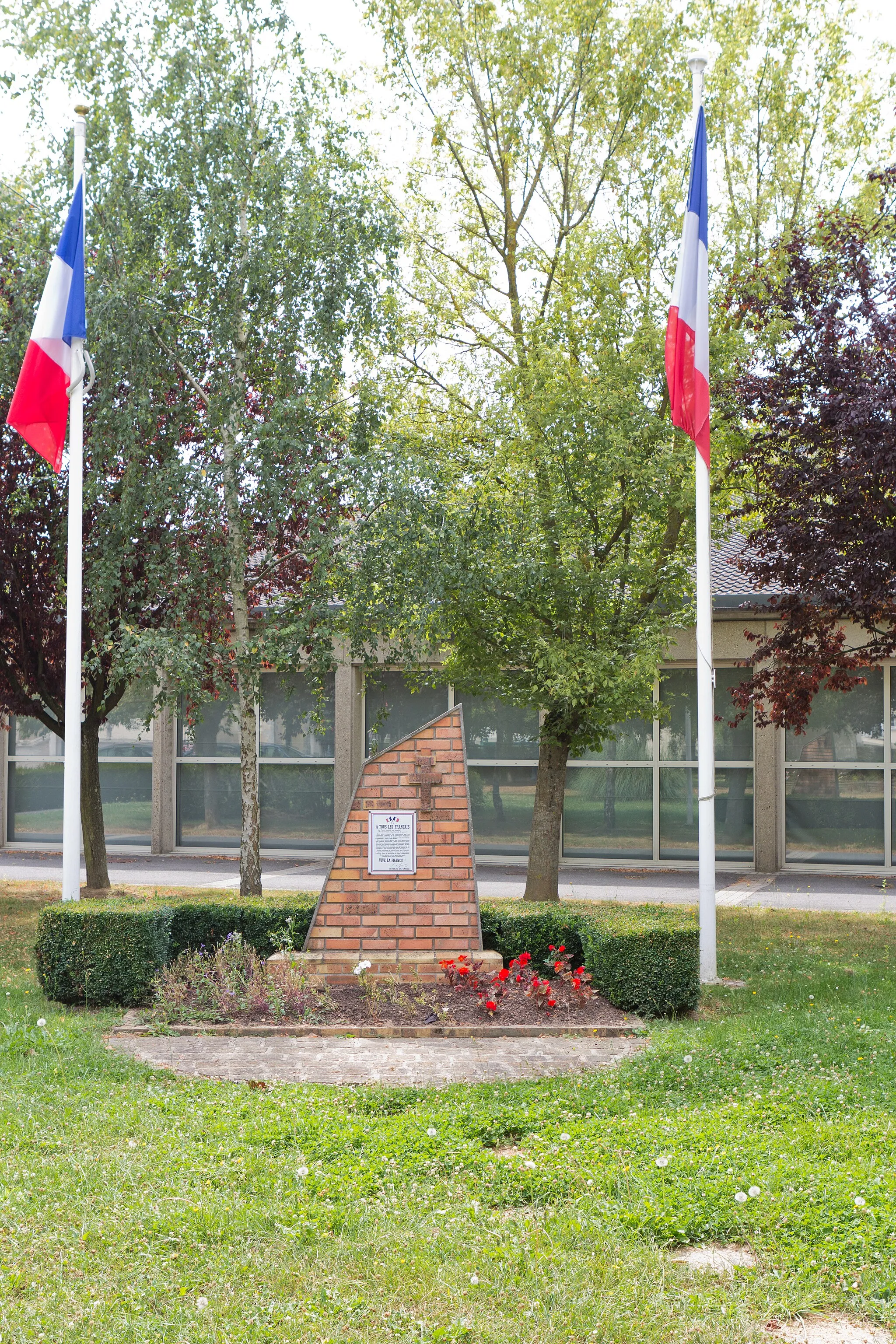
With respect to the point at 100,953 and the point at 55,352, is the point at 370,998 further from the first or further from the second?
the point at 55,352

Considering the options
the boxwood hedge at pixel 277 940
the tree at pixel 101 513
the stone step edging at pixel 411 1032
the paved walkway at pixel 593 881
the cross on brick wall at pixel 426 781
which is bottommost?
the paved walkway at pixel 593 881

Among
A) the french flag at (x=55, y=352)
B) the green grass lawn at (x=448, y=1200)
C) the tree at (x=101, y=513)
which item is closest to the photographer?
the green grass lawn at (x=448, y=1200)

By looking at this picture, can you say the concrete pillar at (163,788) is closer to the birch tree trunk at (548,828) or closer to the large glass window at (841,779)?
the birch tree trunk at (548,828)

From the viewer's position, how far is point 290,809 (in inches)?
705

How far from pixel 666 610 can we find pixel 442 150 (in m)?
5.78

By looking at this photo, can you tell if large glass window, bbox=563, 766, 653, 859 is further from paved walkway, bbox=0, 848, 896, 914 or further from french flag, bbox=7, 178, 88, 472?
french flag, bbox=7, 178, 88, 472

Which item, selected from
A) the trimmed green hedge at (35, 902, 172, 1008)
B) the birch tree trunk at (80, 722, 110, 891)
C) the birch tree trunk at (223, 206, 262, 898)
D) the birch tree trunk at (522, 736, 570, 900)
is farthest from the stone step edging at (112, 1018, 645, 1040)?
the birch tree trunk at (80, 722, 110, 891)

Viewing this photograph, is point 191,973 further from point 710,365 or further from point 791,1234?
point 710,365

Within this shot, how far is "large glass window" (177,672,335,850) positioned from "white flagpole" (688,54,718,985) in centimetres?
937

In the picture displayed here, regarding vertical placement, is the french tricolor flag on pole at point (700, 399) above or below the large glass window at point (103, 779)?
above

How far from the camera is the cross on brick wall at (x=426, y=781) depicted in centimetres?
848

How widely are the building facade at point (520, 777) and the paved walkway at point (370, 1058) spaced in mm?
7746

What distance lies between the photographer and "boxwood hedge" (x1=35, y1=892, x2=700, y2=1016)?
7484 millimetres

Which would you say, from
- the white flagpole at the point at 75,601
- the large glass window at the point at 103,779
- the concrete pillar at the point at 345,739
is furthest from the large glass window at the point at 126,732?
the white flagpole at the point at 75,601
